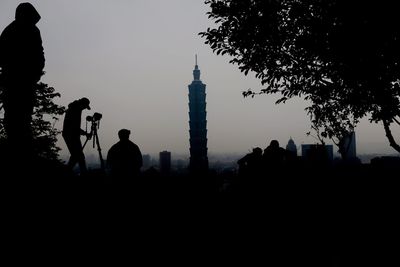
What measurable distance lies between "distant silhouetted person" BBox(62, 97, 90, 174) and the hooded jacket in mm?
2755

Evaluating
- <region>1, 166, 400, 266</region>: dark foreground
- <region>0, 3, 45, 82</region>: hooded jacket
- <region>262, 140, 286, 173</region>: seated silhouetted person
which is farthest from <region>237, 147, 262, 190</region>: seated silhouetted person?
<region>0, 3, 45, 82</region>: hooded jacket

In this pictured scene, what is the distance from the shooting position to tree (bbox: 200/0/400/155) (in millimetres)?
10148

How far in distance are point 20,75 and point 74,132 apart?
10.0 ft

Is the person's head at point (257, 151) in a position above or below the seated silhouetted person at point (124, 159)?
above

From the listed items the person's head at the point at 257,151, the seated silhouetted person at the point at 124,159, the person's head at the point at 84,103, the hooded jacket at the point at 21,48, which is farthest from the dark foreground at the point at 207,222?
the person's head at the point at 257,151

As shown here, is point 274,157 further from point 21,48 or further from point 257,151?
point 21,48

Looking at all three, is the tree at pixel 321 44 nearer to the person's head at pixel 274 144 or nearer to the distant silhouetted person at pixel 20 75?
the person's head at pixel 274 144

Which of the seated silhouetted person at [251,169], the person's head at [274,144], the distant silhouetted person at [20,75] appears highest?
the distant silhouetted person at [20,75]

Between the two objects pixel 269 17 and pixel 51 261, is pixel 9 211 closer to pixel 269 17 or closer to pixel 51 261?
pixel 51 261

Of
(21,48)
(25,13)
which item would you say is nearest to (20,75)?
(21,48)

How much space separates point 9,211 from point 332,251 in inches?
142

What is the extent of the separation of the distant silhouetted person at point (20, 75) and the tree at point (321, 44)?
6.89 metres

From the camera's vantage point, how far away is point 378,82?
11.7 m

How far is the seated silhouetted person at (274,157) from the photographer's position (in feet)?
32.1
